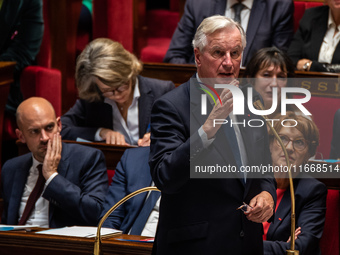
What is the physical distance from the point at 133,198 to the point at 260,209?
579mm

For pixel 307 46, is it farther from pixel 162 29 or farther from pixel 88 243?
pixel 88 243

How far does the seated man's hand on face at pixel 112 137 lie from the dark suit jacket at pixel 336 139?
0.56 metres

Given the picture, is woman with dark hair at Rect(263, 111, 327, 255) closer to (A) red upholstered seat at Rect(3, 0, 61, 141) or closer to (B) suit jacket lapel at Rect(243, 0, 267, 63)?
(B) suit jacket lapel at Rect(243, 0, 267, 63)

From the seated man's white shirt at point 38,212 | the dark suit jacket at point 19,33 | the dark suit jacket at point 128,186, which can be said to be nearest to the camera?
the dark suit jacket at point 128,186

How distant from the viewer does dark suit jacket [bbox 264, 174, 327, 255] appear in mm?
1253

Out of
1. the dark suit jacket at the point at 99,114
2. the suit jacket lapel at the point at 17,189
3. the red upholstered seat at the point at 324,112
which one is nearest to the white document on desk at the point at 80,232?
the suit jacket lapel at the point at 17,189

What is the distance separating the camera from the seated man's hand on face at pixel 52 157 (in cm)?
145

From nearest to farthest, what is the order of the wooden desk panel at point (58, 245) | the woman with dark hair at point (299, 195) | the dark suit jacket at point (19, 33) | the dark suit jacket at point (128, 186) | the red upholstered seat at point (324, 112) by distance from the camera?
the wooden desk panel at point (58, 245), the woman with dark hair at point (299, 195), the dark suit jacket at point (128, 186), the red upholstered seat at point (324, 112), the dark suit jacket at point (19, 33)

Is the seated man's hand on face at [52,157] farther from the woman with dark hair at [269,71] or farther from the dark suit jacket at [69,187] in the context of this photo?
the woman with dark hair at [269,71]

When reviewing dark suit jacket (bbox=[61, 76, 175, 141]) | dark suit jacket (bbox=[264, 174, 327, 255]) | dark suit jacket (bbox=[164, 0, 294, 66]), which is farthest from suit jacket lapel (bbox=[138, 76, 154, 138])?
dark suit jacket (bbox=[264, 174, 327, 255])

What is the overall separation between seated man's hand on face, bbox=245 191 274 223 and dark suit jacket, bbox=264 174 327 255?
1.36 ft

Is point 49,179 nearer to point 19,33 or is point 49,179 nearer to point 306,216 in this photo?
point 306,216

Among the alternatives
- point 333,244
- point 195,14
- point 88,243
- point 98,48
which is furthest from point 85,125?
point 333,244

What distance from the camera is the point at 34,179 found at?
1521 mm
